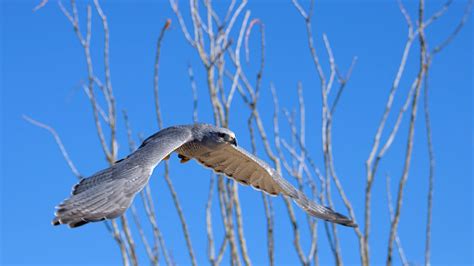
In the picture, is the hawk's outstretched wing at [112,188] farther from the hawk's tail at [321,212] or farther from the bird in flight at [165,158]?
the hawk's tail at [321,212]

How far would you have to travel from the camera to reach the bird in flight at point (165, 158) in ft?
9.39

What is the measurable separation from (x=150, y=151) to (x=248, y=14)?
136cm

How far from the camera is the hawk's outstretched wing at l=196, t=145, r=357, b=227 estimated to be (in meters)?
4.04

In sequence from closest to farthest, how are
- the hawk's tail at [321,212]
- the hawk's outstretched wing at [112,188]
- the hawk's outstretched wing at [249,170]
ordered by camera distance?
1. the hawk's outstretched wing at [112,188]
2. the hawk's tail at [321,212]
3. the hawk's outstretched wing at [249,170]

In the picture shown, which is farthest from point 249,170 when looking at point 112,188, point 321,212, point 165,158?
point 112,188

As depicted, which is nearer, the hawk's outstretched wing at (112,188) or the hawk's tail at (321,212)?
the hawk's outstretched wing at (112,188)

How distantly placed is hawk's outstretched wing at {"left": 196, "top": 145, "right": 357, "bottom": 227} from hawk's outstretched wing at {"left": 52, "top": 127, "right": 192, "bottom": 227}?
0.52 meters

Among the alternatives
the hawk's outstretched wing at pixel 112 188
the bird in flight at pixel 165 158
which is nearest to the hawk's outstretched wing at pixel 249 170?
the bird in flight at pixel 165 158

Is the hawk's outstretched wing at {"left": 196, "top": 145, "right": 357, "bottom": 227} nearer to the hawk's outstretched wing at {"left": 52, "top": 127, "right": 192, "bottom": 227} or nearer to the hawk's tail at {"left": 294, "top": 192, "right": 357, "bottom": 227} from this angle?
the hawk's tail at {"left": 294, "top": 192, "right": 357, "bottom": 227}

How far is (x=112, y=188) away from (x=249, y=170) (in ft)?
4.18

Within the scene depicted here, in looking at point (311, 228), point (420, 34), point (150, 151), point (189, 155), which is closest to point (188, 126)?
point (189, 155)

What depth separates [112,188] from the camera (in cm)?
304

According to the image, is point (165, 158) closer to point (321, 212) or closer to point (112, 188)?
point (112, 188)

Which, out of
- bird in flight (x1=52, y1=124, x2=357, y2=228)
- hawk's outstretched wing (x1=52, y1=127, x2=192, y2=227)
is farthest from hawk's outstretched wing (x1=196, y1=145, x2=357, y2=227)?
hawk's outstretched wing (x1=52, y1=127, x2=192, y2=227)
